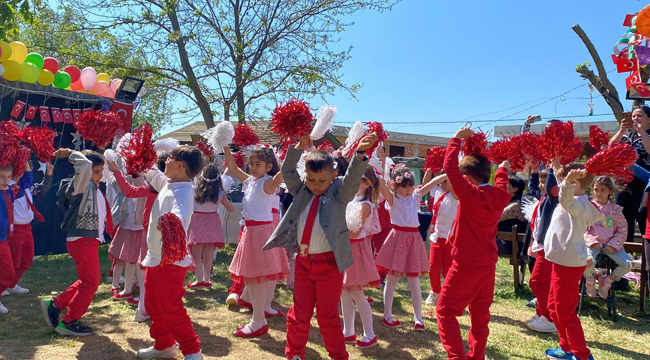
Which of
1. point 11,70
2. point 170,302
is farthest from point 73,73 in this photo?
point 170,302

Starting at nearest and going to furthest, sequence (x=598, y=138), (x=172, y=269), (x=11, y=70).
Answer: (x=172, y=269) < (x=598, y=138) < (x=11, y=70)

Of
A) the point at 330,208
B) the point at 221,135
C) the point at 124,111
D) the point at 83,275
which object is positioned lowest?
the point at 83,275

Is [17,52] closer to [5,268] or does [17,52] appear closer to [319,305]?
[5,268]

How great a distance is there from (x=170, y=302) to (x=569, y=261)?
10.1 ft

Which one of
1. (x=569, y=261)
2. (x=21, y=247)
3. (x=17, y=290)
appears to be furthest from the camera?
(x=17, y=290)

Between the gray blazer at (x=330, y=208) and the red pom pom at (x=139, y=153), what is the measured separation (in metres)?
1.09

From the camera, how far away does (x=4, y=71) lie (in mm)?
6688

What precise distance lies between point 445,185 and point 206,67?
7.68 metres

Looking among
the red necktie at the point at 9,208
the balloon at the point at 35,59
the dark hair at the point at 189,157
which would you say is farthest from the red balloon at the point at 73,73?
the dark hair at the point at 189,157

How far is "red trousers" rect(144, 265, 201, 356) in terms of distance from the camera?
11.0 ft

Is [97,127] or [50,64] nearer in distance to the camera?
[97,127]

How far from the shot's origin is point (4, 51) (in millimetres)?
6539

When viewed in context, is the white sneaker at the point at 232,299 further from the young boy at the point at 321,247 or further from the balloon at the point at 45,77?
the balloon at the point at 45,77

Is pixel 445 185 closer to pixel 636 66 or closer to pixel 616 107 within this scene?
pixel 636 66
